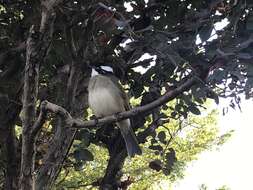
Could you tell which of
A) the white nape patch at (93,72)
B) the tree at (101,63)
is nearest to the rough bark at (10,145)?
the tree at (101,63)

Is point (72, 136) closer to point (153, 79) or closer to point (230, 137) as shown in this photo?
point (153, 79)

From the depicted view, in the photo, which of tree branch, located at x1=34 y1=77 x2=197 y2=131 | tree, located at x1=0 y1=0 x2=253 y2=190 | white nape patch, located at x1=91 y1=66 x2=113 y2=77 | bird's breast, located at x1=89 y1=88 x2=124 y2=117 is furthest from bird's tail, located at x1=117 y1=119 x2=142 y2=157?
tree branch, located at x1=34 y1=77 x2=197 y2=131

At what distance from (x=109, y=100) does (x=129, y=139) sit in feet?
1.52

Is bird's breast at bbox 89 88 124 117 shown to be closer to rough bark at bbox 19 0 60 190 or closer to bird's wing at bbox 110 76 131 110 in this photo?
bird's wing at bbox 110 76 131 110

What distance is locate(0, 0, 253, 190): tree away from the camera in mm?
3635

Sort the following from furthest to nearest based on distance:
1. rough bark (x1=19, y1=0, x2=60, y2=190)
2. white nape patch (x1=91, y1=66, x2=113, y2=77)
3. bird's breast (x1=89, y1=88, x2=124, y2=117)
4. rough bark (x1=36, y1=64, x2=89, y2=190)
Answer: white nape patch (x1=91, y1=66, x2=113, y2=77) → bird's breast (x1=89, y1=88, x2=124, y2=117) → rough bark (x1=36, y1=64, x2=89, y2=190) → rough bark (x1=19, y1=0, x2=60, y2=190)

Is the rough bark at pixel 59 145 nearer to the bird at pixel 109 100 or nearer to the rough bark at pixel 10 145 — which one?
the rough bark at pixel 10 145

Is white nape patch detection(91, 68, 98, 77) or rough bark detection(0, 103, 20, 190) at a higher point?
white nape patch detection(91, 68, 98, 77)

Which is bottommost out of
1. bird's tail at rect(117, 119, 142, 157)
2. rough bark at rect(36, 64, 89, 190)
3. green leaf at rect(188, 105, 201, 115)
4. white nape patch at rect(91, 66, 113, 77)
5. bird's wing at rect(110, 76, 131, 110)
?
rough bark at rect(36, 64, 89, 190)

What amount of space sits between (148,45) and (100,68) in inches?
59.9

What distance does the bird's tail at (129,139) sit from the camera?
525cm

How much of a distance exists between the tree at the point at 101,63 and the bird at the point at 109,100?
0.45 feet

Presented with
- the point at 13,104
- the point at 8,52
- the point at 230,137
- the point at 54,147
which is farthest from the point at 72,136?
the point at 230,137

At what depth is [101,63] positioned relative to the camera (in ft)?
17.7
